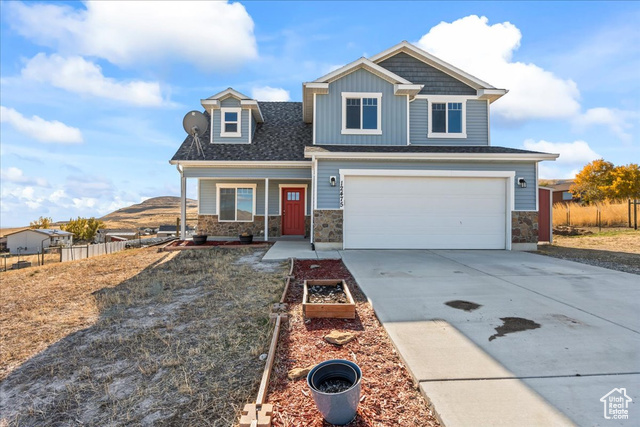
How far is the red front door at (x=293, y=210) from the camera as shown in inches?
576

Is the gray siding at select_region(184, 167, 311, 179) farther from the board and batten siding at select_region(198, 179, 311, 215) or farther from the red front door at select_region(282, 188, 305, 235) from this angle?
the red front door at select_region(282, 188, 305, 235)

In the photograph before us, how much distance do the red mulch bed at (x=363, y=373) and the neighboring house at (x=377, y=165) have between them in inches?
237

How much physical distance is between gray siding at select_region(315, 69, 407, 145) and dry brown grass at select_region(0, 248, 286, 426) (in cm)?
703

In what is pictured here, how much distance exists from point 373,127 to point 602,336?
9.52 m

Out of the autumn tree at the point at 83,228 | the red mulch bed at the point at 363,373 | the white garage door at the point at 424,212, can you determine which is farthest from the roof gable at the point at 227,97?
the autumn tree at the point at 83,228

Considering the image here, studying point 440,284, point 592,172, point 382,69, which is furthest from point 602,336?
point 592,172

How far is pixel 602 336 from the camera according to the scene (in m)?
3.56

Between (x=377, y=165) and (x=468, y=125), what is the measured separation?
4.93 meters

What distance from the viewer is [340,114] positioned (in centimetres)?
1184

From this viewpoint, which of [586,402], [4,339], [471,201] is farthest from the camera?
[471,201]

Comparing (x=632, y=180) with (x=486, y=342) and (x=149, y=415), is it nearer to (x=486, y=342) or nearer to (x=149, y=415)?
(x=486, y=342)

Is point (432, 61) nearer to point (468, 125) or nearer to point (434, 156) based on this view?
point (468, 125)

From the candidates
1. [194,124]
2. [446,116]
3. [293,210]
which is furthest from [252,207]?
[446,116]

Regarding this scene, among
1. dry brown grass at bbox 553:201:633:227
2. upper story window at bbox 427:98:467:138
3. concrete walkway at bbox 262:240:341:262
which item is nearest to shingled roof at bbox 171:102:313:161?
concrete walkway at bbox 262:240:341:262
